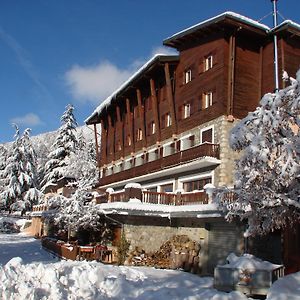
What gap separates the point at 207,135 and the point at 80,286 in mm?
14953

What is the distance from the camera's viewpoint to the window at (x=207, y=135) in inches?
977

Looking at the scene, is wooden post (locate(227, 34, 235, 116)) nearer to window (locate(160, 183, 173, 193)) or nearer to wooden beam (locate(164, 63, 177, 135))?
wooden beam (locate(164, 63, 177, 135))

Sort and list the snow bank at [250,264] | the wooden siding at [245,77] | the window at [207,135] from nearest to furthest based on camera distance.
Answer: the snow bank at [250,264]
the wooden siding at [245,77]
the window at [207,135]

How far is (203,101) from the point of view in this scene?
26141mm

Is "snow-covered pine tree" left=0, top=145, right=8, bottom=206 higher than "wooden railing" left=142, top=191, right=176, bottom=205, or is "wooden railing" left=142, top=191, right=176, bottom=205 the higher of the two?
"snow-covered pine tree" left=0, top=145, right=8, bottom=206

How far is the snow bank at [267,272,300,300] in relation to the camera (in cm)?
1113

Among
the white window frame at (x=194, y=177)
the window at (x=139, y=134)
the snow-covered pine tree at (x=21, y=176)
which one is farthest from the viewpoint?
the snow-covered pine tree at (x=21, y=176)

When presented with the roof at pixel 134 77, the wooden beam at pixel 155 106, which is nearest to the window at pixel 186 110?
the wooden beam at pixel 155 106

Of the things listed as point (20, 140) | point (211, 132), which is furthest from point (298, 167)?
point (20, 140)

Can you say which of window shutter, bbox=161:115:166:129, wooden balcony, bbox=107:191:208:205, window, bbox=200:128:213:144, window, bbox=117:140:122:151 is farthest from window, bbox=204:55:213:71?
window, bbox=117:140:122:151

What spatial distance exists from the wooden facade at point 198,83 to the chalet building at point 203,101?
61mm

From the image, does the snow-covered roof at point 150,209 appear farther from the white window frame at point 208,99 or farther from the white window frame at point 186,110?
the white window frame at point 186,110

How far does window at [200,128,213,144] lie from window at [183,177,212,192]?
2460 millimetres

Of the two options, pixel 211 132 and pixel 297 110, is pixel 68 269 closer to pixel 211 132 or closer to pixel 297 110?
pixel 297 110
